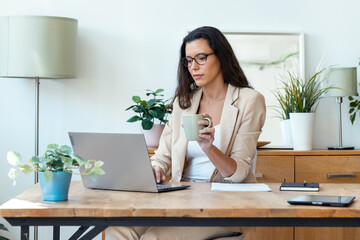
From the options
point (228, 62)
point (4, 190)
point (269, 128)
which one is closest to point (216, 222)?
point (228, 62)

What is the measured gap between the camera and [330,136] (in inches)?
153

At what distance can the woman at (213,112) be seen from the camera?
243 cm

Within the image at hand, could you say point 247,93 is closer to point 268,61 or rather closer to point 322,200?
point 322,200

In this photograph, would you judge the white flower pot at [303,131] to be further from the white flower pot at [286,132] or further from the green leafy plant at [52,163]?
the green leafy plant at [52,163]

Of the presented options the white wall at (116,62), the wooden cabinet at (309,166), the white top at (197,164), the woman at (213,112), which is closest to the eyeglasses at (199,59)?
the woman at (213,112)

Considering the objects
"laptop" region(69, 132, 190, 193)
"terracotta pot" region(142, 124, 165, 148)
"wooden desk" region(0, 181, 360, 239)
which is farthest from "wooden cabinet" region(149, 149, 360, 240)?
"wooden desk" region(0, 181, 360, 239)

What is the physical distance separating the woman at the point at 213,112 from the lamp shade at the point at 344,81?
1279 mm

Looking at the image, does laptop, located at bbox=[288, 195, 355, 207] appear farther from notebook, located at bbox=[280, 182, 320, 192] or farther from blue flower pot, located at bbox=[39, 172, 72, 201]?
blue flower pot, located at bbox=[39, 172, 72, 201]

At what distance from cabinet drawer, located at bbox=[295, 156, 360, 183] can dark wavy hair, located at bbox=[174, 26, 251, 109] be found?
3.65 ft

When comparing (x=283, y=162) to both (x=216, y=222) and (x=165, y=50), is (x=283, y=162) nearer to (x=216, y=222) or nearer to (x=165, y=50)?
(x=165, y=50)

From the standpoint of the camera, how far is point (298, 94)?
372 cm

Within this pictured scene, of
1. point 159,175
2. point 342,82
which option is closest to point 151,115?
point 159,175

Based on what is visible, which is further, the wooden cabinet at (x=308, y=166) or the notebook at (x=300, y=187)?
the wooden cabinet at (x=308, y=166)

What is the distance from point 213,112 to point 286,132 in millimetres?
1348
